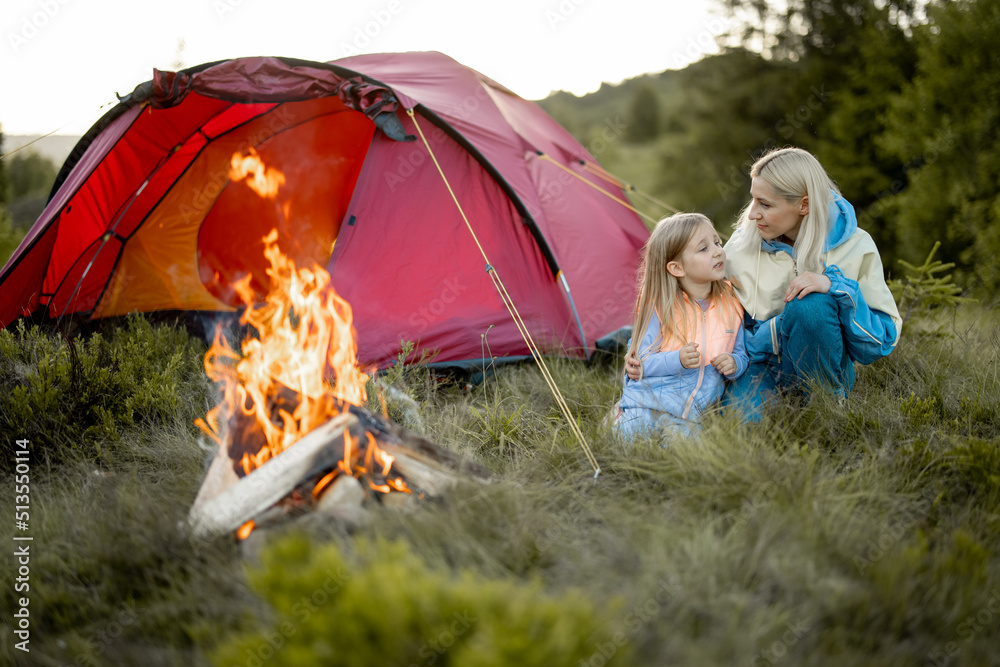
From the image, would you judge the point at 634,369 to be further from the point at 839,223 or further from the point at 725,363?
the point at 839,223

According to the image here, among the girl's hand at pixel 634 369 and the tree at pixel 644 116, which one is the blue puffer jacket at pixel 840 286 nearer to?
the girl's hand at pixel 634 369

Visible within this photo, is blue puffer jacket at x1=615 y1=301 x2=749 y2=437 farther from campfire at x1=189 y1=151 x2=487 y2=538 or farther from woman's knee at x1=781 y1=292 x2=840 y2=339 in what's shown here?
campfire at x1=189 y1=151 x2=487 y2=538

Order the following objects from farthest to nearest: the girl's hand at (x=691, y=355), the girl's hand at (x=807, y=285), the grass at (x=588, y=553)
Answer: the girl's hand at (x=691, y=355) → the girl's hand at (x=807, y=285) → the grass at (x=588, y=553)

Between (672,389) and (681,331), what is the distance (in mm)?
265

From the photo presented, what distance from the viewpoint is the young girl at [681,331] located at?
2.75 m

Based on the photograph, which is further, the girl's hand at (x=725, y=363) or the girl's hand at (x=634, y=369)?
the girl's hand at (x=634, y=369)

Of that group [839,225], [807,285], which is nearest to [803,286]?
[807,285]

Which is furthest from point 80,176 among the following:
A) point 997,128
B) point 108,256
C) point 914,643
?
point 997,128

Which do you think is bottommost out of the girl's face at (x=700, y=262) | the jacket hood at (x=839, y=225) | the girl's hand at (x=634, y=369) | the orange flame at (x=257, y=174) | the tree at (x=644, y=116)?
the girl's hand at (x=634, y=369)

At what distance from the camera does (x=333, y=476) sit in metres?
2.11

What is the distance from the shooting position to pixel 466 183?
3846 mm

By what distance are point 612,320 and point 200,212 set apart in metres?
3.05

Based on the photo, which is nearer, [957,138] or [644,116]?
[957,138]

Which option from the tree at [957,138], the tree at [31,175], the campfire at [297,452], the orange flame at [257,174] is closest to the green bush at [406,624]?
the campfire at [297,452]
